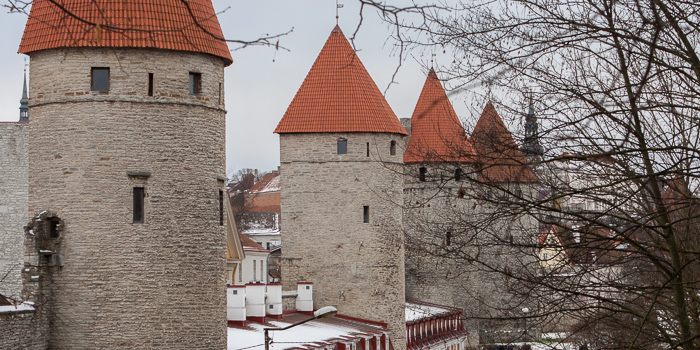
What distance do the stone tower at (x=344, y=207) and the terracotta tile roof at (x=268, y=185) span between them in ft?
202

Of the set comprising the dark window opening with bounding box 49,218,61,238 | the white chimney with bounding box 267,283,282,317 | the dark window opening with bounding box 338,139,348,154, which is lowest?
the white chimney with bounding box 267,283,282,317

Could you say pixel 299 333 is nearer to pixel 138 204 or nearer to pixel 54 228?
pixel 138 204

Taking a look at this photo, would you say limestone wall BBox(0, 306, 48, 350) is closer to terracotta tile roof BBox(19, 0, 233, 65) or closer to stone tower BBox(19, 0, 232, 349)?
stone tower BBox(19, 0, 232, 349)

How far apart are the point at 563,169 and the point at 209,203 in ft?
28.8

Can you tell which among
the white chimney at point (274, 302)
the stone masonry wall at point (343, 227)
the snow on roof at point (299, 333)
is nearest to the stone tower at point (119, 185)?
the snow on roof at point (299, 333)

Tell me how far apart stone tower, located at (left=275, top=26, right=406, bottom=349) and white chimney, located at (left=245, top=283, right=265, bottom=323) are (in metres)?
2.70

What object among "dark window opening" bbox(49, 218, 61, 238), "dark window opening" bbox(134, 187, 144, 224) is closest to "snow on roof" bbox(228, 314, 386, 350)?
"dark window opening" bbox(134, 187, 144, 224)

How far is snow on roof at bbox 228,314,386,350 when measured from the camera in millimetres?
21781

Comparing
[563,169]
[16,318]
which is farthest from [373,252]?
[563,169]

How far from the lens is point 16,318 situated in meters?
15.6

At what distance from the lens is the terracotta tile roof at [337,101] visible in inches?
1135

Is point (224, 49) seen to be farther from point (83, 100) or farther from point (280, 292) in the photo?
point (280, 292)

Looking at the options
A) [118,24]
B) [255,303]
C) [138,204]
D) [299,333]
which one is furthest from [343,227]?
[118,24]

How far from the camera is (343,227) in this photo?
2817 cm
